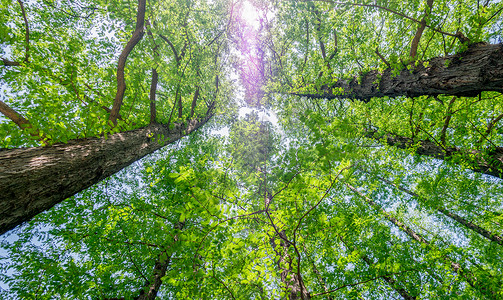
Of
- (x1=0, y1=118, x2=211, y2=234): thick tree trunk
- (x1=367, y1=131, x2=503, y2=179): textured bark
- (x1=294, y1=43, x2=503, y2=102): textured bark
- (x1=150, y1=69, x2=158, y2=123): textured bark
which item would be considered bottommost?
(x1=0, y1=118, x2=211, y2=234): thick tree trunk

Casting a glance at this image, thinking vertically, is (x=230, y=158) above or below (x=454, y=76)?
below

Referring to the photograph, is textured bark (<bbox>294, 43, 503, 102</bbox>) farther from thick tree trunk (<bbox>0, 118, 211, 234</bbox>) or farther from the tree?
thick tree trunk (<bbox>0, 118, 211, 234</bbox>)

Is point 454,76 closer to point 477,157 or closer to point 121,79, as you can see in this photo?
point 477,157

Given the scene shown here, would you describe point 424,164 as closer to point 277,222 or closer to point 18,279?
point 277,222

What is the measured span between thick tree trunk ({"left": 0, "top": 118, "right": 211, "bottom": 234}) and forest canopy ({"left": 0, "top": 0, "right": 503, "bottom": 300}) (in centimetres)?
2

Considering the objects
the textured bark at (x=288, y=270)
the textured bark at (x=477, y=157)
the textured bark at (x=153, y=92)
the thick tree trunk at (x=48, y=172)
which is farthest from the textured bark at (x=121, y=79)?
the textured bark at (x=477, y=157)

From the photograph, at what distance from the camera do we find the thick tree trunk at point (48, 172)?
5.05 feet

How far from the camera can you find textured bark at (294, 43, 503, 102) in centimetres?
247

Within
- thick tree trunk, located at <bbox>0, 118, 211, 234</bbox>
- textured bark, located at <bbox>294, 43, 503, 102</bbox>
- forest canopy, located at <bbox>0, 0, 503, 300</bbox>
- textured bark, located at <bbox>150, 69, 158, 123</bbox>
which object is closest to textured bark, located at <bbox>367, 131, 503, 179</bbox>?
forest canopy, located at <bbox>0, 0, 503, 300</bbox>

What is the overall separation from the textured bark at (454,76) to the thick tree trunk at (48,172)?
595 centimetres

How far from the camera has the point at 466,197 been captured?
551cm

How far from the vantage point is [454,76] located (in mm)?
2826

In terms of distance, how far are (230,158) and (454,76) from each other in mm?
4075

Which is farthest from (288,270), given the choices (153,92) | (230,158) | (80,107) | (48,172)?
(80,107)
